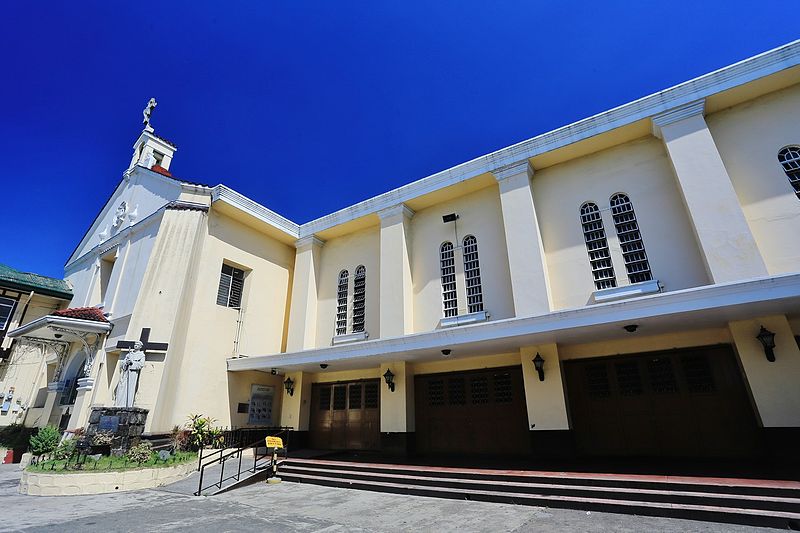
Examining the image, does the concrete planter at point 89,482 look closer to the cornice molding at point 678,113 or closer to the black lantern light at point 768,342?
the black lantern light at point 768,342

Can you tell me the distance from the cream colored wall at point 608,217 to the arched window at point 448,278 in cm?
275

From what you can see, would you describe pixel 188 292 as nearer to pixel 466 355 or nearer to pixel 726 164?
pixel 466 355

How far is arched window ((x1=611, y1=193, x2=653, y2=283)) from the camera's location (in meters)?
9.01

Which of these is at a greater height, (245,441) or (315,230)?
(315,230)

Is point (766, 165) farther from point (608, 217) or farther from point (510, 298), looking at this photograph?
point (510, 298)

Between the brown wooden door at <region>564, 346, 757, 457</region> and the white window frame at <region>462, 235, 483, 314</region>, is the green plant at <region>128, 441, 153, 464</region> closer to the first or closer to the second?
the white window frame at <region>462, 235, 483, 314</region>

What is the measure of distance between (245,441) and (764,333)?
13474mm

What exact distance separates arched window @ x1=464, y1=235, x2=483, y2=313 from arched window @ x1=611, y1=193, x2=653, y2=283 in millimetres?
3681

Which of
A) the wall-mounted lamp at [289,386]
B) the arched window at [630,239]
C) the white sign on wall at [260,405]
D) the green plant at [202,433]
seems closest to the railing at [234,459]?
the green plant at [202,433]

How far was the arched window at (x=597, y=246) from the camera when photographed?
30.6 ft

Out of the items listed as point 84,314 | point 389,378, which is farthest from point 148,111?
point 389,378

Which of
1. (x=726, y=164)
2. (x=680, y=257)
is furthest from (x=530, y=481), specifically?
(x=726, y=164)

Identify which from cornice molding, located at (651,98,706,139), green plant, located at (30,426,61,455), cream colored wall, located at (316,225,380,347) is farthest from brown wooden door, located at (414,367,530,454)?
green plant, located at (30,426,61,455)

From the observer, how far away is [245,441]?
12344 mm
